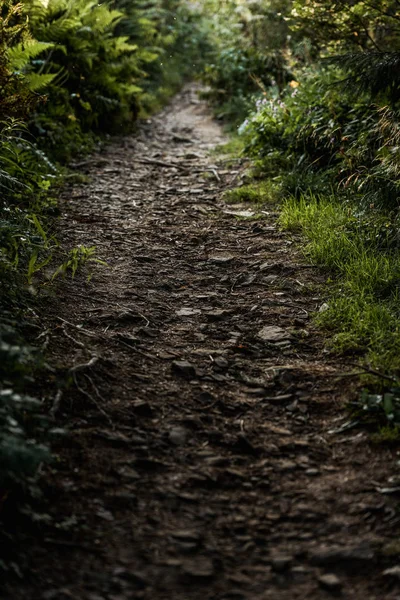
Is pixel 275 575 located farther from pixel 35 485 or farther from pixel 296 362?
pixel 296 362

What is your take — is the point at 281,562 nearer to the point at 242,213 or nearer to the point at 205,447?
the point at 205,447

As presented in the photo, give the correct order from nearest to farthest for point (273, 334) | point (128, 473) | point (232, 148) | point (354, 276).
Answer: point (128, 473), point (273, 334), point (354, 276), point (232, 148)

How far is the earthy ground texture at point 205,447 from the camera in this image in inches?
83.2

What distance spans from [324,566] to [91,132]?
7.04 m

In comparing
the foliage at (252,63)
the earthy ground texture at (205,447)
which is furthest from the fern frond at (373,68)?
the foliage at (252,63)

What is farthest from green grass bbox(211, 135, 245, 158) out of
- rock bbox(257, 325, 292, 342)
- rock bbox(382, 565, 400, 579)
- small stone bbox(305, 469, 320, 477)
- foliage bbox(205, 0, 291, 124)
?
rock bbox(382, 565, 400, 579)

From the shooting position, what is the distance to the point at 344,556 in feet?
7.09

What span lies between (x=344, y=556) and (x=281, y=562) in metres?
0.21

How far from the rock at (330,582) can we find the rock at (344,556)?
0.05 meters

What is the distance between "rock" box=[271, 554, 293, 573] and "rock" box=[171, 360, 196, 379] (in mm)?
1220

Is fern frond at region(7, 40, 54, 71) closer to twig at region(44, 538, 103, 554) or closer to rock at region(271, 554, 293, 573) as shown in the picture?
twig at region(44, 538, 103, 554)

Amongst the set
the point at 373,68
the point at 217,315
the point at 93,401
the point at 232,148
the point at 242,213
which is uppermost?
the point at 373,68

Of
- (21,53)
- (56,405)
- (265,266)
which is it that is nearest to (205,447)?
(56,405)

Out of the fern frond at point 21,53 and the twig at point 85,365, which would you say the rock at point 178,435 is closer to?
the twig at point 85,365
